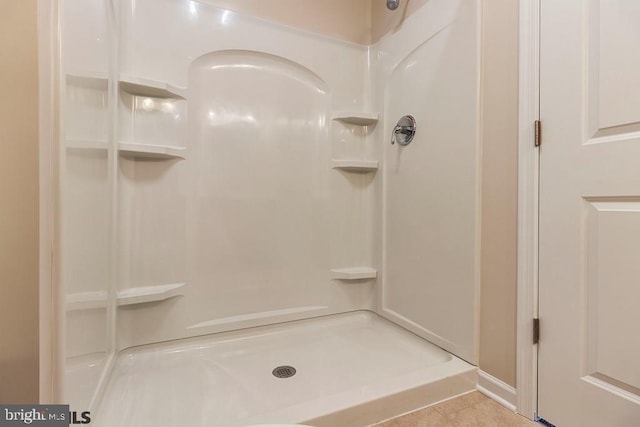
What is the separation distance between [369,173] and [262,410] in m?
1.43

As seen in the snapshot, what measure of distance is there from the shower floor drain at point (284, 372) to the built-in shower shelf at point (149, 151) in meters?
1.13

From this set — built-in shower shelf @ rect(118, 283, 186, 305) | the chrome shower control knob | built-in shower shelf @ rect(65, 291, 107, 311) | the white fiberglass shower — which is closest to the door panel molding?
the white fiberglass shower

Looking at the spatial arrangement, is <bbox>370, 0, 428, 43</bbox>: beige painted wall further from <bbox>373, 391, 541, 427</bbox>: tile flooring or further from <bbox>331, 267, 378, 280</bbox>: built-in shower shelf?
<bbox>373, 391, 541, 427</bbox>: tile flooring

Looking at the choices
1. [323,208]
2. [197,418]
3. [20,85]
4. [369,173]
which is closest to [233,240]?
[323,208]

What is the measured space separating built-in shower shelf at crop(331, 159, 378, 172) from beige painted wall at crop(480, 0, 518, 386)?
0.75m

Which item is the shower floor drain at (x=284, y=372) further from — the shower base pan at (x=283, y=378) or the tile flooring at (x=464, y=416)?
the tile flooring at (x=464, y=416)

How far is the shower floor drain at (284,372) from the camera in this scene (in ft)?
4.41

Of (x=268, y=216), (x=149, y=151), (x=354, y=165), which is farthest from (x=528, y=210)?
(x=149, y=151)

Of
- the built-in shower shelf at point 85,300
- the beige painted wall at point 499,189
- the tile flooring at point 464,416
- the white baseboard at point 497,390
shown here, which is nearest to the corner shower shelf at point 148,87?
the built-in shower shelf at point 85,300

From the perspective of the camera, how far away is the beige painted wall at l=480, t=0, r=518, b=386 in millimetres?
1136

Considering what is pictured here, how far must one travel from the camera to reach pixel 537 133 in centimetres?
105

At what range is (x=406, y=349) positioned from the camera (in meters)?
1.54

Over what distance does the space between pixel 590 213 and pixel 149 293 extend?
1.77 m

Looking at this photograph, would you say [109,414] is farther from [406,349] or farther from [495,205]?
[495,205]
